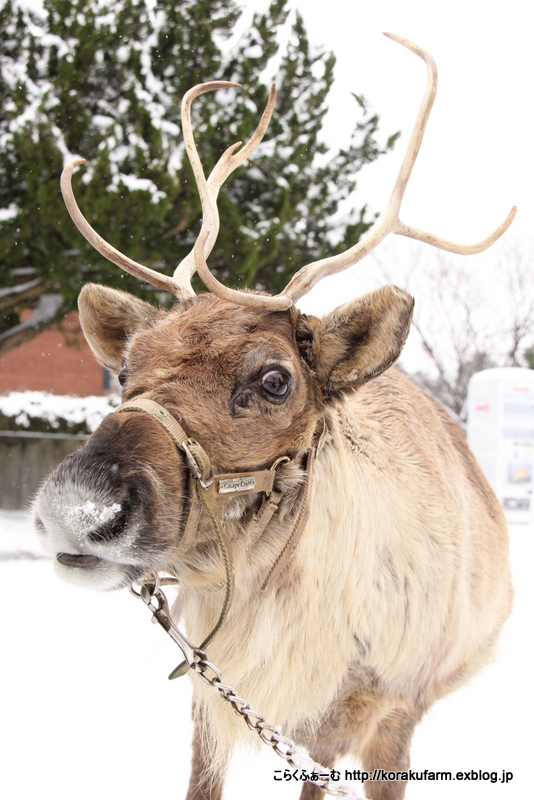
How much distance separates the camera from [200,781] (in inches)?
110

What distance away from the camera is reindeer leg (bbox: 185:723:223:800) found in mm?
2828

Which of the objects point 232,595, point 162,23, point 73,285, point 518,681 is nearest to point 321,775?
point 232,595

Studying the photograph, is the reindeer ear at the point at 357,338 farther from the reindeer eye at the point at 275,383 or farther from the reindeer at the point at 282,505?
the reindeer eye at the point at 275,383

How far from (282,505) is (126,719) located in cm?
281

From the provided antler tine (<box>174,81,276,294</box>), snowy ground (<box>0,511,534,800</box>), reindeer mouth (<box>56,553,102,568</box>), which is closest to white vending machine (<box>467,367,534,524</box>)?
snowy ground (<box>0,511,534,800</box>)

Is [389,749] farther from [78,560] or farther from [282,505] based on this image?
[78,560]

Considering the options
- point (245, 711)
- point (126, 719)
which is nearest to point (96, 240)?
point (245, 711)

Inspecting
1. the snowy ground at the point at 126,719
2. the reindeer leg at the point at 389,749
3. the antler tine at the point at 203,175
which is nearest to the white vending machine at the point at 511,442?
the snowy ground at the point at 126,719

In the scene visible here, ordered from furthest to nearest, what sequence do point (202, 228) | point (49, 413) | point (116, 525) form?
point (49, 413), point (202, 228), point (116, 525)

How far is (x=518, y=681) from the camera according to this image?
5.22m

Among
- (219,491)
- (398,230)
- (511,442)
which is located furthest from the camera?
(511,442)

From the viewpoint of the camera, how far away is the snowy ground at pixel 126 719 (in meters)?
3.51

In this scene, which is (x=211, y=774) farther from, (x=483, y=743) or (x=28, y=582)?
(x=28, y=582)

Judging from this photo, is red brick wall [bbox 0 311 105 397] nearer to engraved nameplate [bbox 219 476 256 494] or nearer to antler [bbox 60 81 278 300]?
antler [bbox 60 81 278 300]
